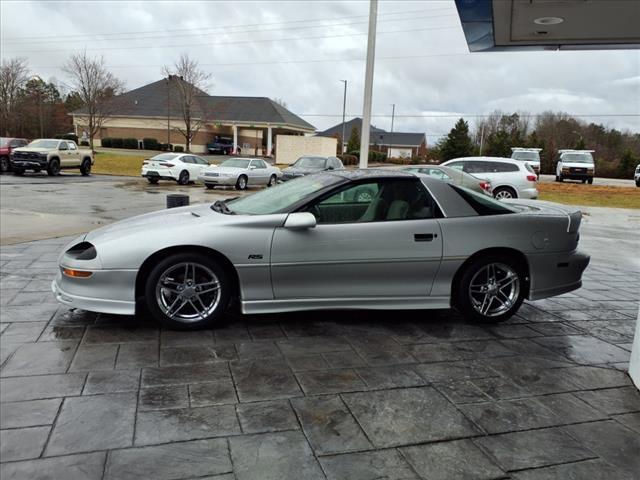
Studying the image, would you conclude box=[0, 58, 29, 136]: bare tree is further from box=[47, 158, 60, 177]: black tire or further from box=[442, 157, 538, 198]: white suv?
box=[442, 157, 538, 198]: white suv

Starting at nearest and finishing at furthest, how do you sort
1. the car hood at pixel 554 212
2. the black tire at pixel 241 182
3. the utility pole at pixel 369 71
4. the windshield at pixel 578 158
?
the car hood at pixel 554 212, the utility pole at pixel 369 71, the black tire at pixel 241 182, the windshield at pixel 578 158

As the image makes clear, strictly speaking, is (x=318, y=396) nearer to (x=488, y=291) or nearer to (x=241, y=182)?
(x=488, y=291)

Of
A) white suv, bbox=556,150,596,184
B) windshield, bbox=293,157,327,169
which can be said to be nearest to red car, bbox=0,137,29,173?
windshield, bbox=293,157,327,169

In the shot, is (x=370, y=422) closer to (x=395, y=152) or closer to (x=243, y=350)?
(x=243, y=350)

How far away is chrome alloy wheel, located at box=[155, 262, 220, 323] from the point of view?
3967mm

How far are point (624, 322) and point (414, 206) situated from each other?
2.41 metres

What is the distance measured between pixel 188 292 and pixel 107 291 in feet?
2.00

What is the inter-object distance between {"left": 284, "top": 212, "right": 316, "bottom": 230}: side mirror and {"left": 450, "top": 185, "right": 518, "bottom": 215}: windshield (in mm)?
1464

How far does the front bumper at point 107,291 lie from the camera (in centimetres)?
386

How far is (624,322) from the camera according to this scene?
4824mm

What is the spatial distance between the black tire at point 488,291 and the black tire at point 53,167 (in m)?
23.5

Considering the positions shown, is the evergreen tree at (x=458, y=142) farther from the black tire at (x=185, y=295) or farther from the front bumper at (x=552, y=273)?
the black tire at (x=185, y=295)

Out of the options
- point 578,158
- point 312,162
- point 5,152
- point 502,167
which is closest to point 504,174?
point 502,167

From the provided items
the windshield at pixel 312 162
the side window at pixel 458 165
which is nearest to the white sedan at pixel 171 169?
the windshield at pixel 312 162
